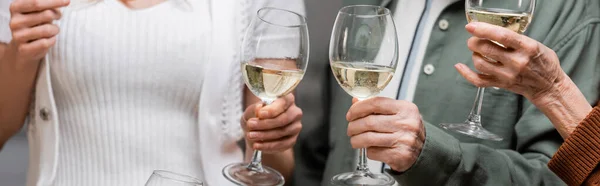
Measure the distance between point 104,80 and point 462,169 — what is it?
71 cm

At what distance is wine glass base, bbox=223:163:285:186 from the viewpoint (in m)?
1.35

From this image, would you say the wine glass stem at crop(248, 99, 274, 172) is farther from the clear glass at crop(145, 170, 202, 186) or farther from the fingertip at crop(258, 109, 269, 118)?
the clear glass at crop(145, 170, 202, 186)

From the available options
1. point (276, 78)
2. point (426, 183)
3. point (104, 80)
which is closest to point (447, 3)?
point (426, 183)

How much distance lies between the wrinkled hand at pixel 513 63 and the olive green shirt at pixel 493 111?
165mm

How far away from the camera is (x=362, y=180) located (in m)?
1.33

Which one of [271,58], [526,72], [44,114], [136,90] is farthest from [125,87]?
[526,72]

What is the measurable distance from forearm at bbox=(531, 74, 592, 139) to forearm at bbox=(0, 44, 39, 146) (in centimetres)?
94

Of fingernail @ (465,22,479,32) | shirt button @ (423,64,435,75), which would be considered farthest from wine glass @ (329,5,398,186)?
shirt button @ (423,64,435,75)

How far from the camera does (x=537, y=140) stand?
1.64 metres

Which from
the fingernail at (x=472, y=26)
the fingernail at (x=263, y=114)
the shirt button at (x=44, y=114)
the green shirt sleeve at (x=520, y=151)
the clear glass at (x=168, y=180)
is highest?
the fingernail at (x=472, y=26)

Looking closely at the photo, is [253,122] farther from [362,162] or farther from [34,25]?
[34,25]

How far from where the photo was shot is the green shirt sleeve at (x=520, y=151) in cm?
146

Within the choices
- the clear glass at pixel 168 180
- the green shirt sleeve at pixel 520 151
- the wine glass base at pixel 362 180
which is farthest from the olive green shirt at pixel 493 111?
the clear glass at pixel 168 180

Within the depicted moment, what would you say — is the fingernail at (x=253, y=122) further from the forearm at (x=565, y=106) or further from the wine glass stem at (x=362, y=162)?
the forearm at (x=565, y=106)
